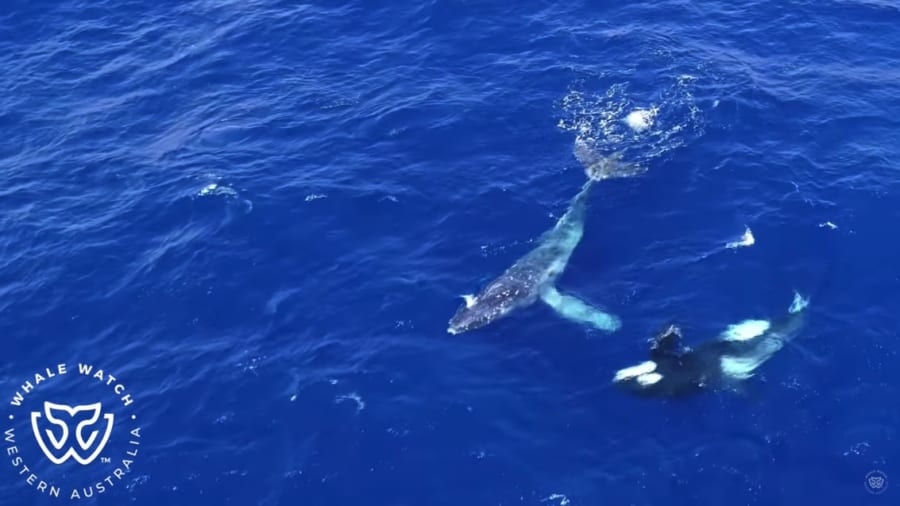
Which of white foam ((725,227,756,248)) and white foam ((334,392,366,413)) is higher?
white foam ((725,227,756,248))

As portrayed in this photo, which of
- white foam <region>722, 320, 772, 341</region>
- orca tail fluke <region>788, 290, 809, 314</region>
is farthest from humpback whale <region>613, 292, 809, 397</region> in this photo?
orca tail fluke <region>788, 290, 809, 314</region>

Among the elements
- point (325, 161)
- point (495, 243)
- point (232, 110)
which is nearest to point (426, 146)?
point (325, 161)

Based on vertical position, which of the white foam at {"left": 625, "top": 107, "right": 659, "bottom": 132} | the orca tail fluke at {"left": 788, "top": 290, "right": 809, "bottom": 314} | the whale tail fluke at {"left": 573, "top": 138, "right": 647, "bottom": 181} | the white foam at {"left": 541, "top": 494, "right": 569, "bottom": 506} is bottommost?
the white foam at {"left": 541, "top": 494, "right": 569, "bottom": 506}

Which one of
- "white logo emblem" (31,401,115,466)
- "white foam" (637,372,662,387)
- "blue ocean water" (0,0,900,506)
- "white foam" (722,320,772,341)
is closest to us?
"blue ocean water" (0,0,900,506)

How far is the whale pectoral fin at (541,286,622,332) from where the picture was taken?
73.2 metres

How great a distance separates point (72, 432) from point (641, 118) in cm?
5781

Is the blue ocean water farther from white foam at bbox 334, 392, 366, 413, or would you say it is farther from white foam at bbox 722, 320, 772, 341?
white foam at bbox 722, 320, 772, 341

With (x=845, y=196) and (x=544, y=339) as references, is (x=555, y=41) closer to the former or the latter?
(x=845, y=196)

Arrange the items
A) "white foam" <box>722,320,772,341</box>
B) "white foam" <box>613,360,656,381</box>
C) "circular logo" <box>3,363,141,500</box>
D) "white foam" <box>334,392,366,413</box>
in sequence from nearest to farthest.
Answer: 1. "circular logo" <box>3,363,141,500</box>
2. "white foam" <box>334,392,366,413</box>
3. "white foam" <box>613,360,656,381</box>
4. "white foam" <box>722,320,772,341</box>

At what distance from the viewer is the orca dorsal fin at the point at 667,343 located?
70.2 metres

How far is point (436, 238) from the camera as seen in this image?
82875 mm

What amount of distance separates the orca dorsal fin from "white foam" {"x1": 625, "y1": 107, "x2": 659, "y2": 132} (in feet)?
85.6

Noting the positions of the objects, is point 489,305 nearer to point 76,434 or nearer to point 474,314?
point 474,314

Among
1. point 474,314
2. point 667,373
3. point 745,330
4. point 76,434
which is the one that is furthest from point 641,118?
point 76,434
